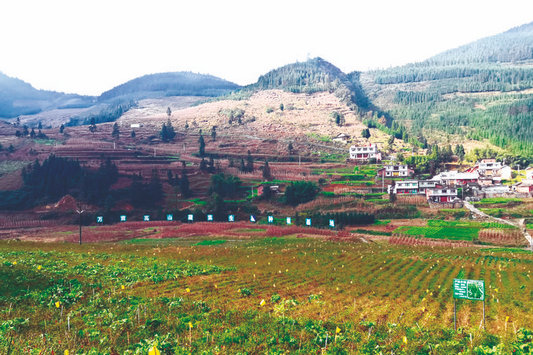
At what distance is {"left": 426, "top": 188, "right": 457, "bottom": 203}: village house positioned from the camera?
267ft

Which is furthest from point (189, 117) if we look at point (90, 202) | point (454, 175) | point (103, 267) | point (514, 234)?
point (103, 267)

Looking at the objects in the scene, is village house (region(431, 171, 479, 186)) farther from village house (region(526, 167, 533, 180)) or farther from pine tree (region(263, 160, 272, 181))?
pine tree (region(263, 160, 272, 181))

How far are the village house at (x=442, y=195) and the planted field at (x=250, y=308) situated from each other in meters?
52.2

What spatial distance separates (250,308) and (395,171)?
89.0 m

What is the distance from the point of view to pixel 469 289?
12.5 m

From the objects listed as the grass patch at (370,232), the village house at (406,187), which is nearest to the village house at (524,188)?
the village house at (406,187)

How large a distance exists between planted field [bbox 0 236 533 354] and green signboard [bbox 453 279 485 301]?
43.0 inches

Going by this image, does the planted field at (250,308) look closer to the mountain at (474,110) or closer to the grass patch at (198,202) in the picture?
the grass patch at (198,202)

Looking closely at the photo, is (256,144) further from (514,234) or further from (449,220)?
(514,234)

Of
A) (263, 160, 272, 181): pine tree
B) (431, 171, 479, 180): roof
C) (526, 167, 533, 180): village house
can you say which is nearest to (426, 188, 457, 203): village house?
(431, 171, 479, 180): roof

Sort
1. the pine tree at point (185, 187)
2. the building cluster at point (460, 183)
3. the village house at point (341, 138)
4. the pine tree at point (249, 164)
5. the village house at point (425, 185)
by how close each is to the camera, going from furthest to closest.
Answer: the village house at point (341, 138) → the pine tree at point (249, 164) → the pine tree at point (185, 187) → the village house at point (425, 185) → the building cluster at point (460, 183)

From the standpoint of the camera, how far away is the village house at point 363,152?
10806 cm

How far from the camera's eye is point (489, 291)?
22.9m

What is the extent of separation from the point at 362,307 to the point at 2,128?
555 feet
